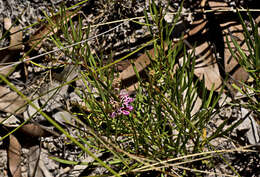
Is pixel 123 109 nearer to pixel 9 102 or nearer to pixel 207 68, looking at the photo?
pixel 207 68

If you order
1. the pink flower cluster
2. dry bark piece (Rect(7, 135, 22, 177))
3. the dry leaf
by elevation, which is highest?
the pink flower cluster

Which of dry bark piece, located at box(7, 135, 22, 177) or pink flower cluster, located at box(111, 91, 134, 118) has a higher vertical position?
pink flower cluster, located at box(111, 91, 134, 118)

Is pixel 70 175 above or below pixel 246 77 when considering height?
below

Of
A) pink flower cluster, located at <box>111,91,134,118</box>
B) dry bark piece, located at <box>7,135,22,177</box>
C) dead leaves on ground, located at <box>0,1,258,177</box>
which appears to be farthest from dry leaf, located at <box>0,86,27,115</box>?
pink flower cluster, located at <box>111,91,134,118</box>

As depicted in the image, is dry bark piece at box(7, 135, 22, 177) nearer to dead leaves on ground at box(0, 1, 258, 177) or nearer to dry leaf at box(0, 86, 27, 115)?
dead leaves on ground at box(0, 1, 258, 177)

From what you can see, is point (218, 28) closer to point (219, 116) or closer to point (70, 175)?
point (219, 116)

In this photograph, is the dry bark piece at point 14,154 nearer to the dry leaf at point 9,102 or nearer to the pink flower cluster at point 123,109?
the dry leaf at point 9,102

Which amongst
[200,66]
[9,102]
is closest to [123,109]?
[200,66]

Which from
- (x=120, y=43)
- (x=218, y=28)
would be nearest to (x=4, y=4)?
(x=120, y=43)

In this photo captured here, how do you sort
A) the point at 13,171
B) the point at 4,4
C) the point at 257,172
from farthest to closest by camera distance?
the point at 4,4, the point at 13,171, the point at 257,172
